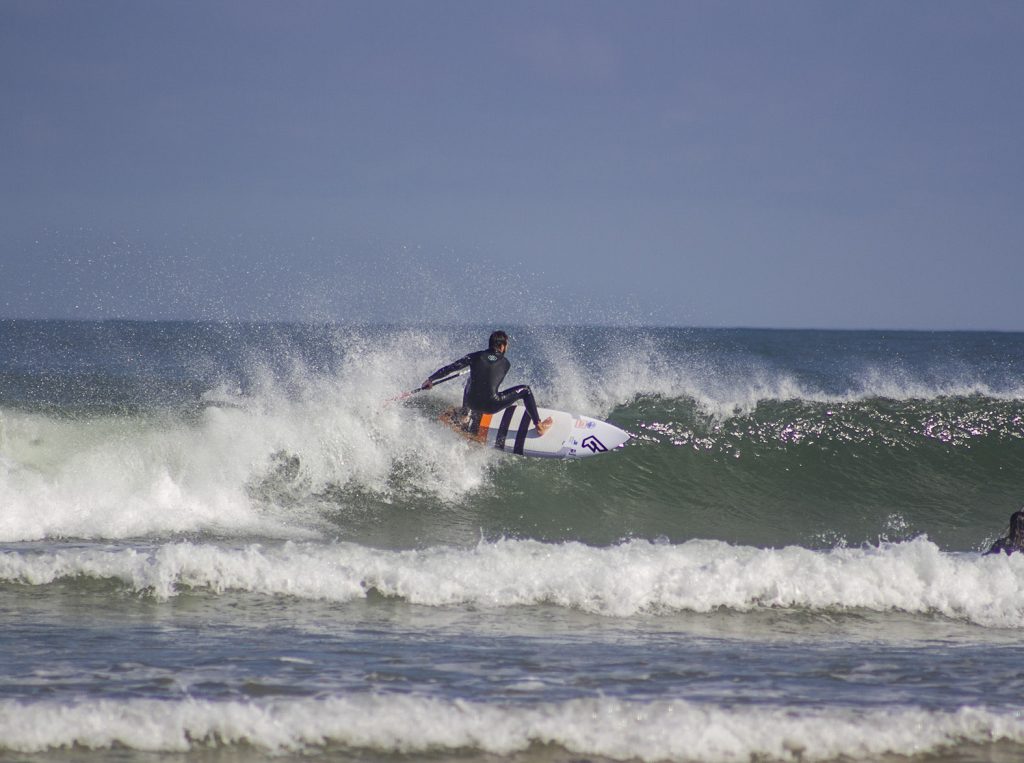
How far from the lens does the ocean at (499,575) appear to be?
480cm

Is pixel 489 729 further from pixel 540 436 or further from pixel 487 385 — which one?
pixel 540 436

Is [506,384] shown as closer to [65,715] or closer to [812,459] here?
[812,459]

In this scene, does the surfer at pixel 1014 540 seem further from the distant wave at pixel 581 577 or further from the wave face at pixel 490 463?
the wave face at pixel 490 463

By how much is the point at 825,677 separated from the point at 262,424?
8521 mm

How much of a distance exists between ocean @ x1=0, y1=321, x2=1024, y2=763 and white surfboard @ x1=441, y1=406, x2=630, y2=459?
0.28 meters

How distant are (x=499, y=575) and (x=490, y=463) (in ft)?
15.6

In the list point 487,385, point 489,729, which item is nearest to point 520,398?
point 487,385

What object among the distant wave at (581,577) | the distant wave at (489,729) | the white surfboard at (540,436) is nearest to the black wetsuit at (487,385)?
the white surfboard at (540,436)

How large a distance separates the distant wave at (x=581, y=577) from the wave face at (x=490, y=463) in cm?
215

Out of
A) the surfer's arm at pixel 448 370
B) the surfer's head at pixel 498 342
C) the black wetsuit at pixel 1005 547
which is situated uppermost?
the surfer's head at pixel 498 342

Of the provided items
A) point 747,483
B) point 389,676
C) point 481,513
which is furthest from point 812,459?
point 389,676

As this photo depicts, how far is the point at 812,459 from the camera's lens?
1350cm

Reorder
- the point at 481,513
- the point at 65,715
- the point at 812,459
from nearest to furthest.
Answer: the point at 65,715, the point at 481,513, the point at 812,459

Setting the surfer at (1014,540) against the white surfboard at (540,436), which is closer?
the surfer at (1014,540)
